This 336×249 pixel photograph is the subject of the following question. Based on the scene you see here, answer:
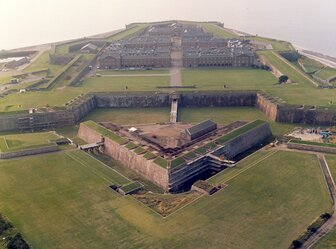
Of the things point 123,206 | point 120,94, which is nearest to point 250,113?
point 120,94

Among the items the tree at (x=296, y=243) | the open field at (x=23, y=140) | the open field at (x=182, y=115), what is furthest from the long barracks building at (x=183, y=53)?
the tree at (x=296, y=243)

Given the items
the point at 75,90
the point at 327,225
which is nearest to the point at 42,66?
the point at 75,90

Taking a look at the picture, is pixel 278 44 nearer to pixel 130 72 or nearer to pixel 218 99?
pixel 130 72

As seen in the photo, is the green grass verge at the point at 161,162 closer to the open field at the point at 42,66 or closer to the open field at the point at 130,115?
the open field at the point at 130,115

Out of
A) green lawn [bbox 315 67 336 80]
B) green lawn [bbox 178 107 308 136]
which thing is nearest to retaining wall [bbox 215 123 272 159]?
green lawn [bbox 178 107 308 136]

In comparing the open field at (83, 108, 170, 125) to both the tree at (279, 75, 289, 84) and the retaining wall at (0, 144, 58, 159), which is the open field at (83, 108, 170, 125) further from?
the tree at (279, 75, 289, 84)
